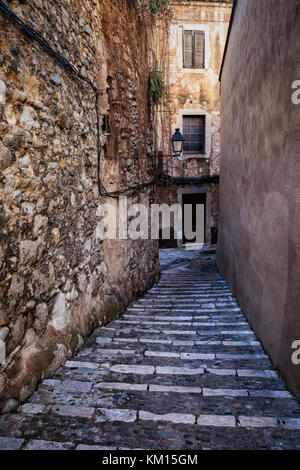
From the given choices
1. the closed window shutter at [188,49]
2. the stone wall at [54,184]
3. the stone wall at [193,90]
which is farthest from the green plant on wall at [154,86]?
the closed window shutter at [188,49]

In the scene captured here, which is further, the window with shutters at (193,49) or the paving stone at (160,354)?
the window with shutters at (193,49)

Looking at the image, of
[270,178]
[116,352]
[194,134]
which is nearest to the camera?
[116,352]

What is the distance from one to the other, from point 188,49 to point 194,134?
2694 mm

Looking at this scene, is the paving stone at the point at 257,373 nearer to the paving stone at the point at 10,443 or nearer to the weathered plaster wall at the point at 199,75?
the paving stone at the point at 10,443

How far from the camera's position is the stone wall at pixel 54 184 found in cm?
189

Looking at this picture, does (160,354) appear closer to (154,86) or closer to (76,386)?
(76,386)

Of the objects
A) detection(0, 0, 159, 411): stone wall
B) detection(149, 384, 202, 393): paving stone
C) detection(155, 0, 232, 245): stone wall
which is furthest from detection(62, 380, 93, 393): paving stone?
detection(155, 0, 232, 245): stone wall

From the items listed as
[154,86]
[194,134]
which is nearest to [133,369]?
[154,86]

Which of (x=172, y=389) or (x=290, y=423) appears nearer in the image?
(x=290, y=423)

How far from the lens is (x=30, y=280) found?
2117mm

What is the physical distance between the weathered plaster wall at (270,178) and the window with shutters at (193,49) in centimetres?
649

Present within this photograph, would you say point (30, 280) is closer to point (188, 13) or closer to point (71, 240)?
point (71, 240)

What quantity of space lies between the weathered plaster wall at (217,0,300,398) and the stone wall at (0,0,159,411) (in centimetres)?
165

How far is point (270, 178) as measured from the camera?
2859 millimetres
